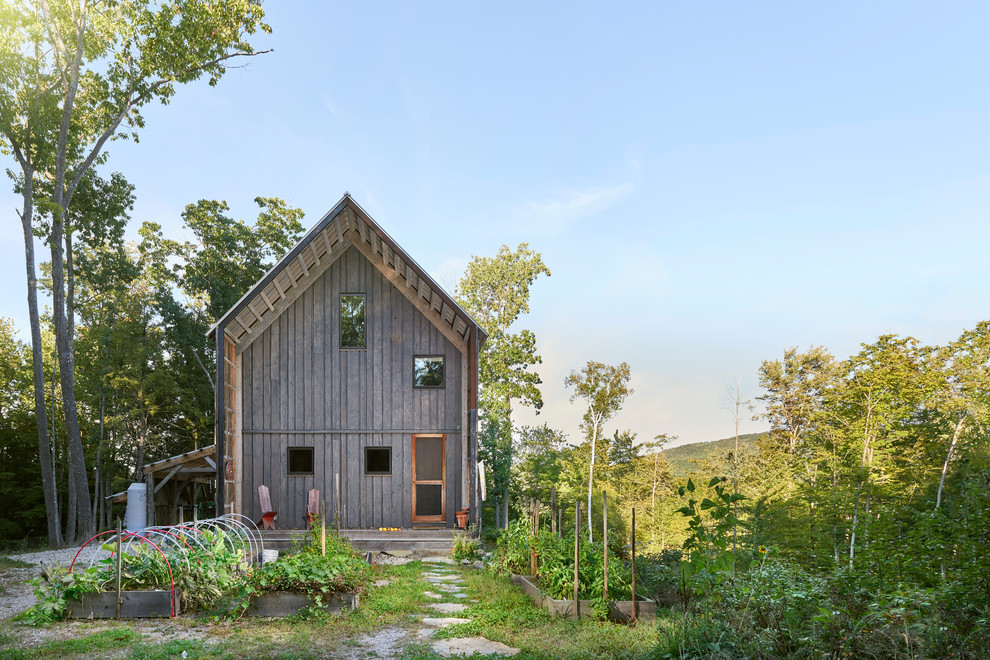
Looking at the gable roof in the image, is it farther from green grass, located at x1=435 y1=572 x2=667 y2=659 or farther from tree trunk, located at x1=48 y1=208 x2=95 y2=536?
green grass, located at x1=435 y1=572 x2=667 y2=659

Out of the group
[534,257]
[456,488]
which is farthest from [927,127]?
[534,257]

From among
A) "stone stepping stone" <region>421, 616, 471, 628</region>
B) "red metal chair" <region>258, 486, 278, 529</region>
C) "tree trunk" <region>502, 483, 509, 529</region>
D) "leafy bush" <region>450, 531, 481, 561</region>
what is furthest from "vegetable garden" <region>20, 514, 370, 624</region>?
"tree trunk" <region>502, 483, 509, 529</region>

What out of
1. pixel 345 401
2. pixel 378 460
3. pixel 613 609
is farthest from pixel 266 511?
pixel 613 609

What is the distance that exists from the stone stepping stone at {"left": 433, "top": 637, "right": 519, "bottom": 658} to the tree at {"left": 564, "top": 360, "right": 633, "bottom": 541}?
2037cm

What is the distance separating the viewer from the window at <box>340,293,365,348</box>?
15680 mm

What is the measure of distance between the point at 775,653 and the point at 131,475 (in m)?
25.7

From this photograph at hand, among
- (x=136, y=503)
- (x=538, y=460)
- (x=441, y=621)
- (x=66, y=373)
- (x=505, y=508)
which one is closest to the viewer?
(x=441, y=621)

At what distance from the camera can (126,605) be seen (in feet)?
25.1

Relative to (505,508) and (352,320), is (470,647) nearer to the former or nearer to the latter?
(352,320)

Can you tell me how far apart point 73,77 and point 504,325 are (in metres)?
17.3

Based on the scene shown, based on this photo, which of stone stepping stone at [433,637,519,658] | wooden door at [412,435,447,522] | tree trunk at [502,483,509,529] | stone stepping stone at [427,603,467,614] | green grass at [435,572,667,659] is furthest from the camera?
tree trunk at [502,483,509,529]

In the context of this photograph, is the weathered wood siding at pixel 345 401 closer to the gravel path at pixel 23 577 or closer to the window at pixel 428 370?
the window at pixel 428 370

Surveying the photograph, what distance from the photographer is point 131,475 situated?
24.6 meters

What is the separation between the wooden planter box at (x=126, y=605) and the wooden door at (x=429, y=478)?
7.93m
